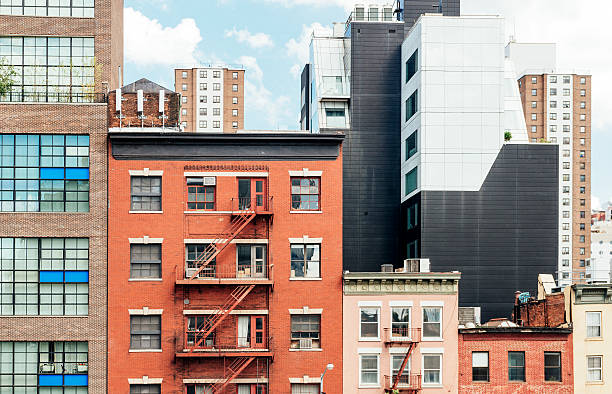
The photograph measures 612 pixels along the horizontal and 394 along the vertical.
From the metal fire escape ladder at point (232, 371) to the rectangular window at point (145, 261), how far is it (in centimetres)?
723

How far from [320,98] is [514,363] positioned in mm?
36243

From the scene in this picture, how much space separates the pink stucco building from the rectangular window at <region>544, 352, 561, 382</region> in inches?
227

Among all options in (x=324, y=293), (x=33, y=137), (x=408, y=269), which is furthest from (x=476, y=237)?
(x=33, y=137)

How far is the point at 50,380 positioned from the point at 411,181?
120ft

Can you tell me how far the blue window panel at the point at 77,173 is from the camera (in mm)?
52062

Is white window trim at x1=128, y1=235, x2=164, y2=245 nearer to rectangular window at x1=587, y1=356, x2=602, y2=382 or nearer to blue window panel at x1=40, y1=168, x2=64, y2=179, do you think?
blue window panel at x1=40, y1=168, x2=64, y2=179

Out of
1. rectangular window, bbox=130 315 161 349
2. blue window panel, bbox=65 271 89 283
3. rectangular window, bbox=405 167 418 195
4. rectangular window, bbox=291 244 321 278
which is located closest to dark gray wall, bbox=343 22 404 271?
rectangular window, bbox=405 167 418 195

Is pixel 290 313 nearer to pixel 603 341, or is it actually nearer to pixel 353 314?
pixel 353 314

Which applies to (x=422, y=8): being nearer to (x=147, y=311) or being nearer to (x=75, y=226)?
(x=75, y=226)

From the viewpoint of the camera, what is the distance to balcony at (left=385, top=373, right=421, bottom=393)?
50875 mm

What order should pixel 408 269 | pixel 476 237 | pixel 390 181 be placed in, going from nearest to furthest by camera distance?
1. pixel 408 269
2. pixel 476 237
3. pixel 390 181

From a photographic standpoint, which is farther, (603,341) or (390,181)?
(390,181)

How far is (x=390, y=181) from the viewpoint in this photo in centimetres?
7781

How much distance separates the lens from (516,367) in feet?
169
